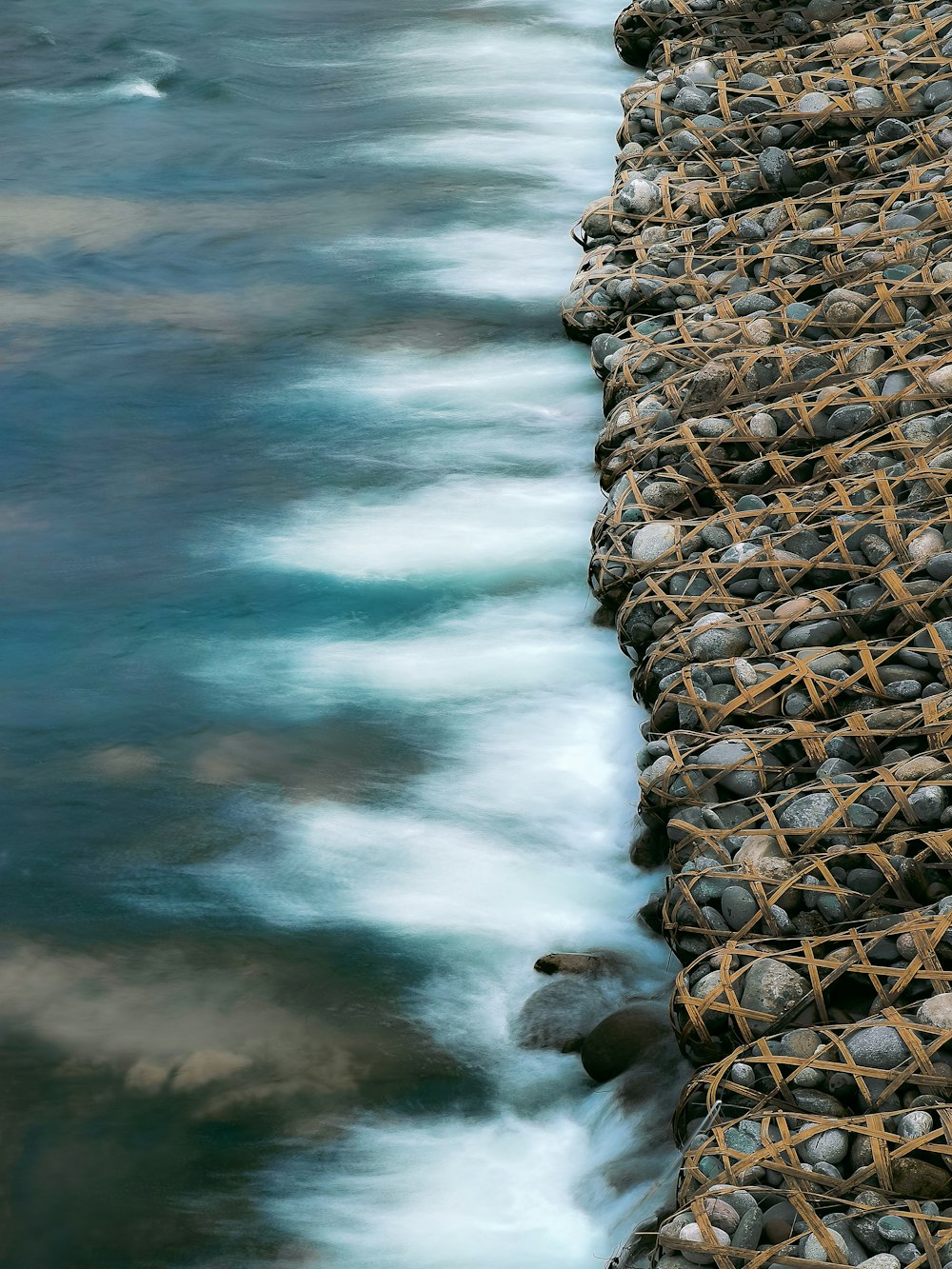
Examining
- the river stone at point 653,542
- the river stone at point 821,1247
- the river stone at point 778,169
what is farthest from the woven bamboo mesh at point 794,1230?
the river stone at point 778,169

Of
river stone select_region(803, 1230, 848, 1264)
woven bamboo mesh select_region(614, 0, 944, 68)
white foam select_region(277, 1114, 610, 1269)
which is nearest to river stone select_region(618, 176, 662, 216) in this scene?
woven bamboo mesh select_region(614, 0, 944, 68)

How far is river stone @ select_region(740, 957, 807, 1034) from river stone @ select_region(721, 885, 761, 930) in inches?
7.1

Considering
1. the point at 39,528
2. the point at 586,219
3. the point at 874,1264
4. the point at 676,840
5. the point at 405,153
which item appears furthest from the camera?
Answer: the point at 405,153

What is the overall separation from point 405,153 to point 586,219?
1970 mm

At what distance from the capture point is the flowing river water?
337cm

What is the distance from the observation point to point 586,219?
21.4 ft

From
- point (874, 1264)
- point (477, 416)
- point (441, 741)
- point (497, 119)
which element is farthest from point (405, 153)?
point (874, 1264)

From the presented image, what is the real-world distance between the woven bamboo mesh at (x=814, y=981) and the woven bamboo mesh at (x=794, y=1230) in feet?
1.47

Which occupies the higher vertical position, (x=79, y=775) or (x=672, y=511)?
(x=672, y=511)

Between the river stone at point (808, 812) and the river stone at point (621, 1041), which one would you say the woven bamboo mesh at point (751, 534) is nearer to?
the river stone at point (808, 812)

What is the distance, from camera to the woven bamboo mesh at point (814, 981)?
311 centimetres

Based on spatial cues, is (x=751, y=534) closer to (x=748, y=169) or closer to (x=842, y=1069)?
(x=842, y=1069)

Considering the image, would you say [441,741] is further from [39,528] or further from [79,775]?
[39,528]

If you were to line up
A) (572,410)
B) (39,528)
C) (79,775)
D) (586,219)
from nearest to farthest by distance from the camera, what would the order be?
(79,775) < (39,528) < (572,410) < (586,219)
